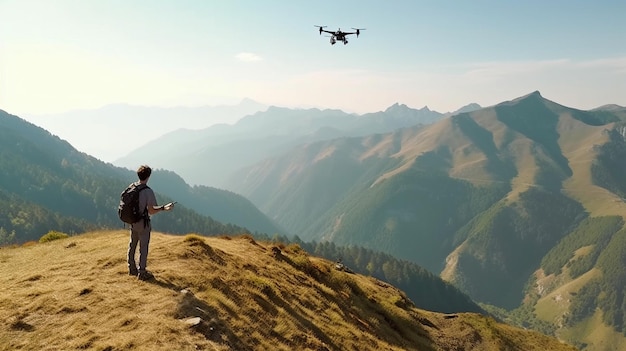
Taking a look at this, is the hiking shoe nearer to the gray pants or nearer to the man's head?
the gray pants

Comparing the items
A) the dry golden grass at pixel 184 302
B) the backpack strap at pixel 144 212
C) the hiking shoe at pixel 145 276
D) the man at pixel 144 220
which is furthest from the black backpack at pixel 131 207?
the dry golden grass at pixel 184 302

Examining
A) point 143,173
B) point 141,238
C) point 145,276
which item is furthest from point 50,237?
point 143,173

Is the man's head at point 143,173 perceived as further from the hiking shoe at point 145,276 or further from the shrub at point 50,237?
the shrub at point 50,237

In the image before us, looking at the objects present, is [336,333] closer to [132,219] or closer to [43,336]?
[132,219]

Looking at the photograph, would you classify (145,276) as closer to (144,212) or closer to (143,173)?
(144,212)

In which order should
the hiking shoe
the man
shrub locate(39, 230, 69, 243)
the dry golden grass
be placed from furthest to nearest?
shrub locate(39, 230, 69, 243) < the hiking shoe < the man < the dry golden grass

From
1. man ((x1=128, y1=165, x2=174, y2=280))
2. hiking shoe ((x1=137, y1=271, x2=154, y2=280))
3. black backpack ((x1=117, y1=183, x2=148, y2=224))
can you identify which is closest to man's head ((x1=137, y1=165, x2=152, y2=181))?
man ((x1=128, y1=165, x2=174, y2=280))

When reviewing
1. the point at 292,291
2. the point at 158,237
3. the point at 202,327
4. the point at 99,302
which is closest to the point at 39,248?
the point at 158,237

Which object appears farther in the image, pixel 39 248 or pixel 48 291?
pixel 39 248
